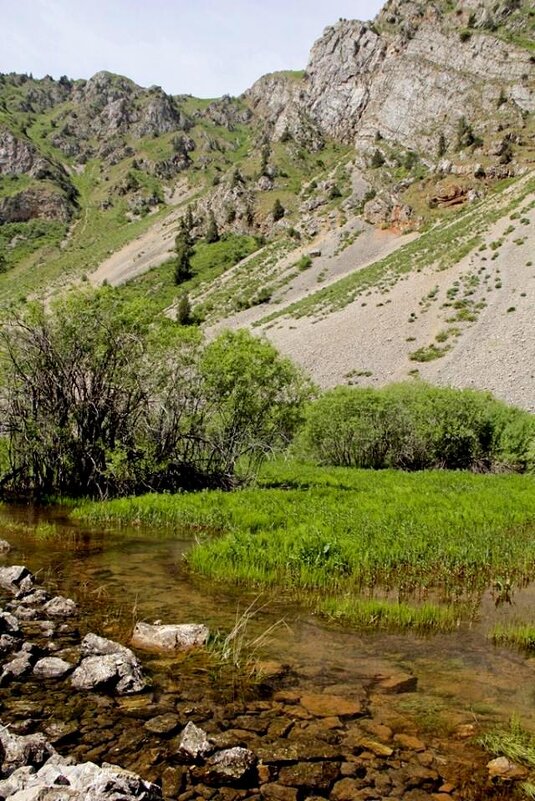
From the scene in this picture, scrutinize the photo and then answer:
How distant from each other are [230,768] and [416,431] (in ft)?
96.5

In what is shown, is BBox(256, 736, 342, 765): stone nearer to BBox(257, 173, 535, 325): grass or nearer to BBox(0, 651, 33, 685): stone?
BBox(0, 651, 33, 685): stone

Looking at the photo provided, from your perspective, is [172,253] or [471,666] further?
[172,253]

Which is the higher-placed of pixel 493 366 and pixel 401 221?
pixel 401 221

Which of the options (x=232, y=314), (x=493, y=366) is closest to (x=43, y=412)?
(x=493, y=366)

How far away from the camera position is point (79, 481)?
1922 cm

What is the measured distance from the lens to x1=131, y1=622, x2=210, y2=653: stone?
22.8 ft

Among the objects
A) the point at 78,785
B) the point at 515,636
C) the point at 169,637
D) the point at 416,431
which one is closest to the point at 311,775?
the point at 78,785

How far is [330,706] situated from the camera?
5.76 m

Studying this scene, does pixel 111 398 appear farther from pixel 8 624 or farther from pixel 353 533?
pixel 8 624

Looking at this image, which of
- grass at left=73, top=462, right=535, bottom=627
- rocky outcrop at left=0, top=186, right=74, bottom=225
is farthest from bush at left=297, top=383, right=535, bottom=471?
rocky outcrop at left=0, top=186, right=74, bottom=225

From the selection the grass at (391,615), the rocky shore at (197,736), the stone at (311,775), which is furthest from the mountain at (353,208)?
the stone at (311,775)

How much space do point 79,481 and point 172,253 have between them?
368ft

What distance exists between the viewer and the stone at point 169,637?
6.96 metres

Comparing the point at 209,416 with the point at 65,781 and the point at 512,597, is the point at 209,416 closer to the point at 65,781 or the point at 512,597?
the point at 512,597
